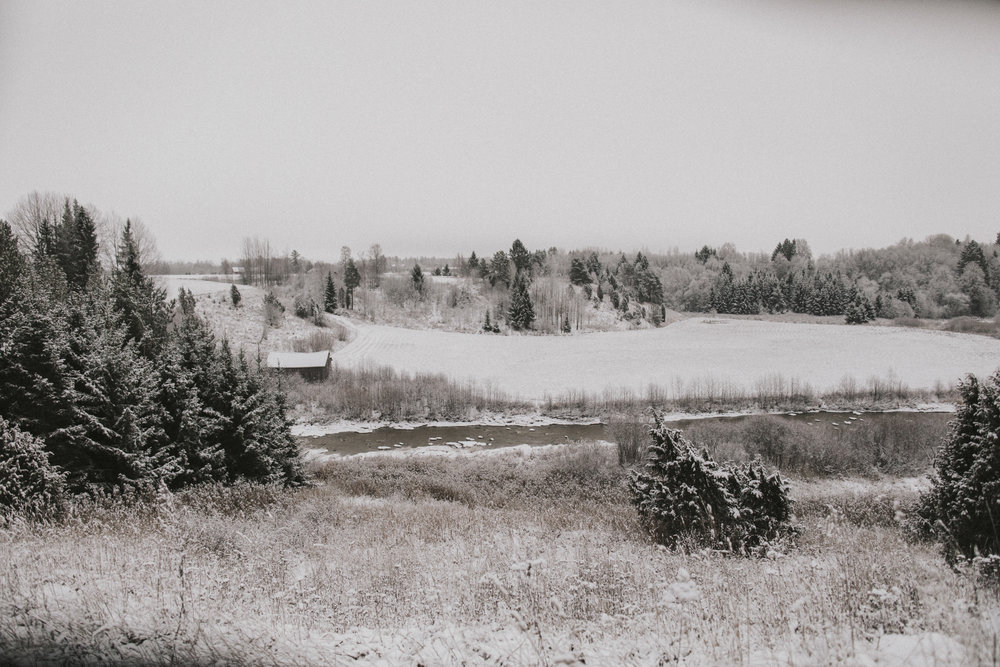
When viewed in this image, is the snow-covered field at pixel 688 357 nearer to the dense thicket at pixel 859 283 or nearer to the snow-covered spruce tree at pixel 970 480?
the dense thicket at pixel 859 283

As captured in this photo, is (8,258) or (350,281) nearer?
(8,258)

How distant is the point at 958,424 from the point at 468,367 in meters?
37.3

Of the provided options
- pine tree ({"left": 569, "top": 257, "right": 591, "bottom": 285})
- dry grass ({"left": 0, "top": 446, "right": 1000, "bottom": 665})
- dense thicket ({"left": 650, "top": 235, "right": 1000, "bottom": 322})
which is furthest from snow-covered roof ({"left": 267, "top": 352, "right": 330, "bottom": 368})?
dense thicket ({"left": 650, "top": 235, "right": 1000, "bottom": 322})

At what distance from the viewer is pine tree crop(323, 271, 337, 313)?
70438 millimetres

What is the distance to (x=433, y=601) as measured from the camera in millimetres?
4695

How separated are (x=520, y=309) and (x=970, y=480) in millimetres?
60404

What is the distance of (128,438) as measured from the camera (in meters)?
10.3

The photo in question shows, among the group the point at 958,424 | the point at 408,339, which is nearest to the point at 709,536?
the point at 958,424

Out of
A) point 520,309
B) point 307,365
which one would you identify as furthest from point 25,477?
point 520,309

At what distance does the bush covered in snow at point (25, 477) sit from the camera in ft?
24.3

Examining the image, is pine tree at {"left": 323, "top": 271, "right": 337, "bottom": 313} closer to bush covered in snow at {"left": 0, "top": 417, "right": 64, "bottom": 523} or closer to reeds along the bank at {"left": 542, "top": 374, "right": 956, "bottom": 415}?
reeds along the bank at {"left": 542, "top": 374, "right": 956, "bottom": 415}

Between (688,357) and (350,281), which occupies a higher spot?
(350,281)

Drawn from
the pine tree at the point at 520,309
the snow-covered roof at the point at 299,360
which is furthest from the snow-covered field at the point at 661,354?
the pine tree at the point at 520,309

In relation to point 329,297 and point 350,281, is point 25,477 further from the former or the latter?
point 350,281
